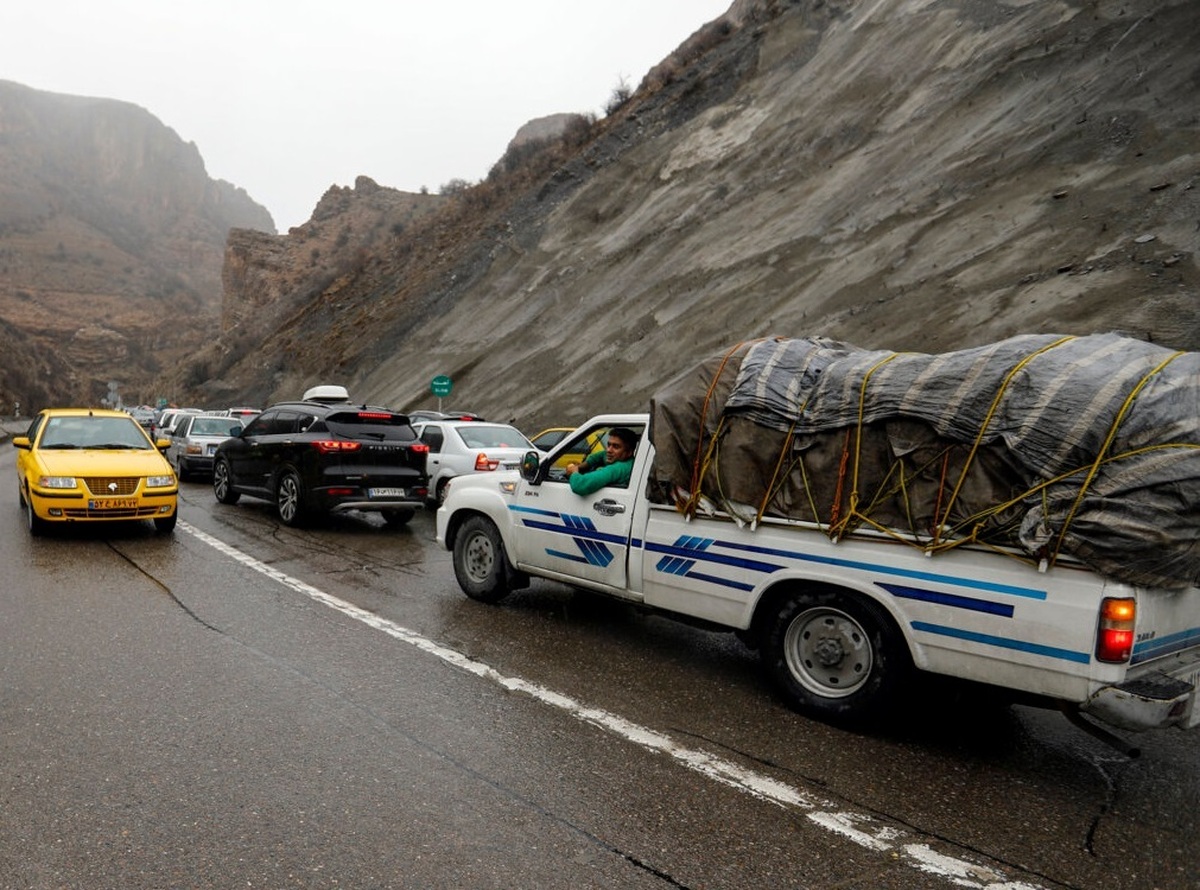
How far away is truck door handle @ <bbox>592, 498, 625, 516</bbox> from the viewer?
579cm

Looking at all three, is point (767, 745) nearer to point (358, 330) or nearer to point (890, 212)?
point (890, 212)

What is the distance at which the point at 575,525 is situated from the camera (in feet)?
20.1

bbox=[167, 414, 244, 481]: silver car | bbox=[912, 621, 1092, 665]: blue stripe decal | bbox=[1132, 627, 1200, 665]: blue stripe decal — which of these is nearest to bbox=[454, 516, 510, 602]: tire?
bbox=[912, 621, 1092, 665]: blue stripe decal

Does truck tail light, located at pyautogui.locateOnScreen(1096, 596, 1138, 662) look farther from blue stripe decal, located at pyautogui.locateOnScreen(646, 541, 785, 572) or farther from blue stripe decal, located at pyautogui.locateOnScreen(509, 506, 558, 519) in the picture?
blue stripe decal, located at pyautogui.locateOnScreen(509, 506, 558, 519)

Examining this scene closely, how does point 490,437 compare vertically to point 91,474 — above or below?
above

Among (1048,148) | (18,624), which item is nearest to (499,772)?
(18,624)

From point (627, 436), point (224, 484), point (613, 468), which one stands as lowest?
point (224, 484)

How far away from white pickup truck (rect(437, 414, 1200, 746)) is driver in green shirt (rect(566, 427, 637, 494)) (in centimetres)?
8

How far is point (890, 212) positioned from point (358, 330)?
92.5 feet

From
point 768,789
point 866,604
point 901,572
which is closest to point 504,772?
point 768,789

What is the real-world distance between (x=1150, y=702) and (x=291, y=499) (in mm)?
10374

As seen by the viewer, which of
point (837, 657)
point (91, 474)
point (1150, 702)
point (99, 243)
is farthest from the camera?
point (99, 243)

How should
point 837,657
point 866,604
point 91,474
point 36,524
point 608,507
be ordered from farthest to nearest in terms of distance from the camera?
1. point 36,524
2. point 91,474
3. point 608,507
4. point 837,657
5. point 866,604

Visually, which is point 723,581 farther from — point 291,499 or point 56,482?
point 56,482
